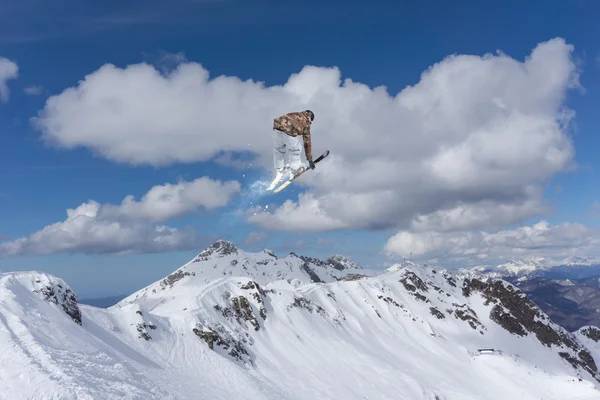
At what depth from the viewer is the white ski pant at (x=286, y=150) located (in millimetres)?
21125

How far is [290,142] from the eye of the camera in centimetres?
2109

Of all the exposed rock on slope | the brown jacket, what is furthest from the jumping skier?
the exposed rock on slope

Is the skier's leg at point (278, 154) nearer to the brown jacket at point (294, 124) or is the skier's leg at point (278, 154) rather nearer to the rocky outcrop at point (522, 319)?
the brown jacket at point (294, 124)

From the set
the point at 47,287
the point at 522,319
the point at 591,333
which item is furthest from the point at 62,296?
the point at 591,333

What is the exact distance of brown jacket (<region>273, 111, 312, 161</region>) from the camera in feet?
66.5

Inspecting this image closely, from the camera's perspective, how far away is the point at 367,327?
7706 centimetres

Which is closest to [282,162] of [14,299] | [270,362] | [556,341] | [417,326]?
[14,299]

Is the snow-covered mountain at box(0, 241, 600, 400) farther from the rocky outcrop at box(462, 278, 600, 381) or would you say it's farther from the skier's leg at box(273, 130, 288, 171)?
the skier's leg at box(273, 130, 288, 171)

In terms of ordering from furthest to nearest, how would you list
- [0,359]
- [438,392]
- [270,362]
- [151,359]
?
[438,392] → [270,362] → [151,359] → [0,359]

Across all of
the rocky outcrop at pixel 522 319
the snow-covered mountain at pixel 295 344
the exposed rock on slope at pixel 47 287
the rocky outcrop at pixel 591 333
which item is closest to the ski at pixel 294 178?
the snow-covered mountain at pixel 295 344

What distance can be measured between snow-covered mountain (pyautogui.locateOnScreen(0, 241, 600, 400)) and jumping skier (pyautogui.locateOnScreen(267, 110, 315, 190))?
1334cm

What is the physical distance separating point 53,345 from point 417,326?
258ft

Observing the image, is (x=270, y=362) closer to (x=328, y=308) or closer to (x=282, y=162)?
(x=328, y=308)

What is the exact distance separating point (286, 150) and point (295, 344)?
143 ft
